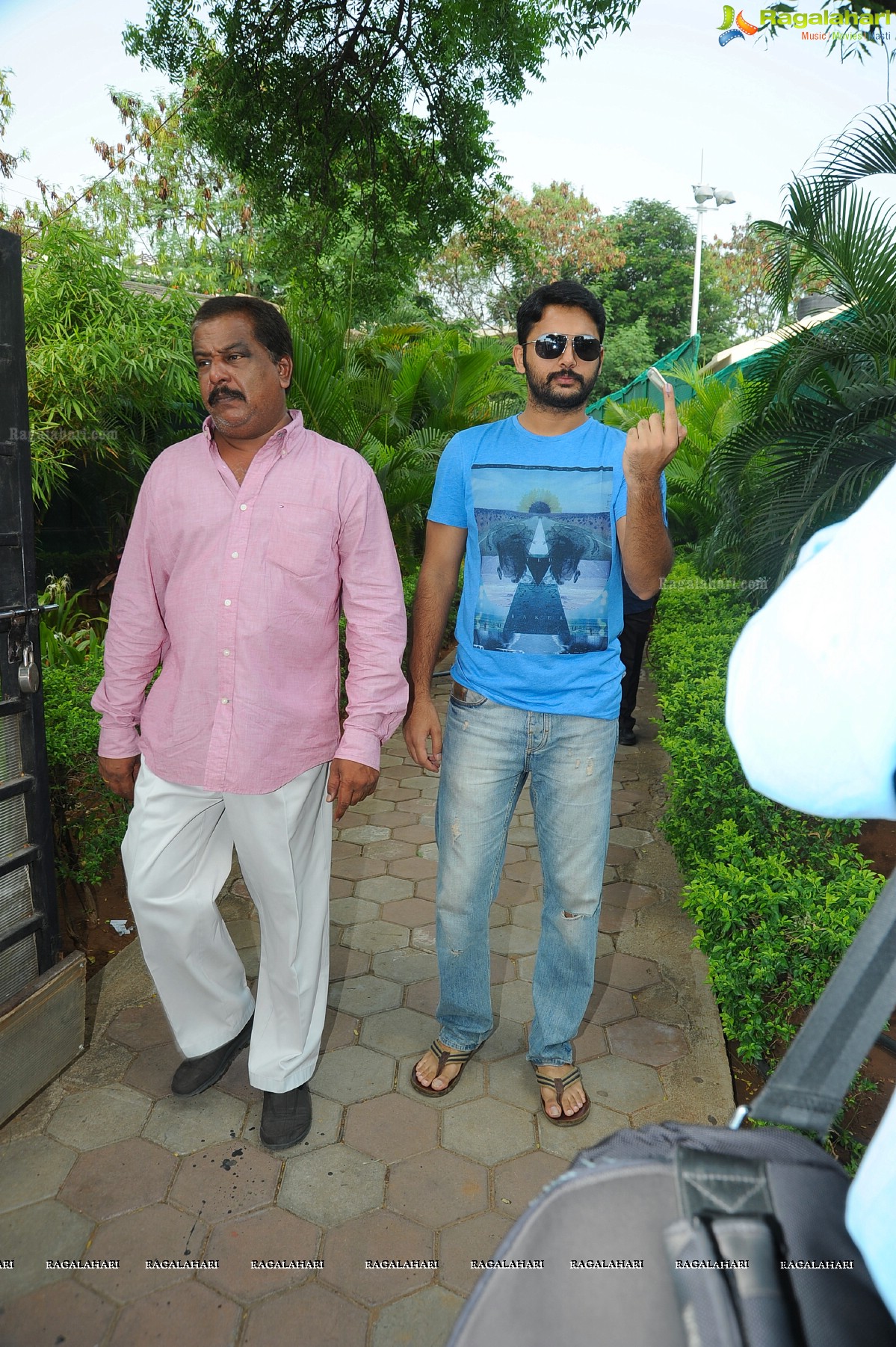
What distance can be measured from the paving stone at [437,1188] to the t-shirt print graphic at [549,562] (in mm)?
1380

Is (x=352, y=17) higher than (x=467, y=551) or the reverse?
higher

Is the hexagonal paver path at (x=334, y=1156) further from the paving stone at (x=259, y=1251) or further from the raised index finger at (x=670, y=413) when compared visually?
the raised index finger at (x=670, y=413)

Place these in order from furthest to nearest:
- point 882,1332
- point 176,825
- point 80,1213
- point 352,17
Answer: point 352,17 → point 176,825 → point 80,1213 → point 882,1332

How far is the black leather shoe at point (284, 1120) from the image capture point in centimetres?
264

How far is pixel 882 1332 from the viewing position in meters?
0.76

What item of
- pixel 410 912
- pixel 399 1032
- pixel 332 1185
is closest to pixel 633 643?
pixel 410 912

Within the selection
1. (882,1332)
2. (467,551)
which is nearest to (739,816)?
(467,551)

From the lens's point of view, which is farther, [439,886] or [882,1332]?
[439,886]

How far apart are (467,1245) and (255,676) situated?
147cm

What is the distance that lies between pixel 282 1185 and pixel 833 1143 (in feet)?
4.82

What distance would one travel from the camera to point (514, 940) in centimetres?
392

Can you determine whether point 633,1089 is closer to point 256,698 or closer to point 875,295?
point 256,698

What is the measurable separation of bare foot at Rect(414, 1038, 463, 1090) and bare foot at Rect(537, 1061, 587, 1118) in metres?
0.26

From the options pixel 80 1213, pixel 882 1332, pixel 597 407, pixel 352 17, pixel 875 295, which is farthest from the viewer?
pixel 597 407
